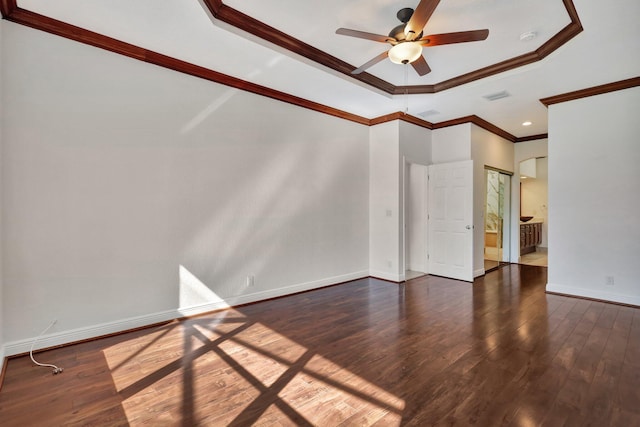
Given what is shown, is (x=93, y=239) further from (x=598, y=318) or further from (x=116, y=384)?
(x=598, y=318)

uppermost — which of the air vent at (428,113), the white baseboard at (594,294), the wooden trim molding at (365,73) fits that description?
the wooden trim molding at (365,73)

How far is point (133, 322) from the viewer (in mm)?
3197

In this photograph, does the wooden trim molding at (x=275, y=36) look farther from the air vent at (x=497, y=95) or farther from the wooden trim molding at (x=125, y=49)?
the air vent at (x=497, y=95)

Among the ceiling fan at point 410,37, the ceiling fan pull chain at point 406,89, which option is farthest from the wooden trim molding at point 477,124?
the ceiling fan at point 410,37

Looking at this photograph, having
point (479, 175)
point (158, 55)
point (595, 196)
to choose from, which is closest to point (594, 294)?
point (595, 196)

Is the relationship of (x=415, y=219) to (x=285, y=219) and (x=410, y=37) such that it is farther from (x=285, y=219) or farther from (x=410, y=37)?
(x=410, y=37)

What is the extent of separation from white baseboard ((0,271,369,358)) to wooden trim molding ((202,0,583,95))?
300 centimetres

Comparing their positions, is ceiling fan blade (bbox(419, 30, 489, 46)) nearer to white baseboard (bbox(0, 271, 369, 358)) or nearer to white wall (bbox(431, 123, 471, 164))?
white wall (bbox(431, 123, 471, 164))

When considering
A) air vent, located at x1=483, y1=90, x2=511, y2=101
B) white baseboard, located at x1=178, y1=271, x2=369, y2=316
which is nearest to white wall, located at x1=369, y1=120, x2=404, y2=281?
white baseboard, located at x1=178, y1=271, x2=369, y2=316

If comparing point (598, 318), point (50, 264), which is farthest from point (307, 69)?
point (598, 318)

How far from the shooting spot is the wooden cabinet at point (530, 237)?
7.79 meters

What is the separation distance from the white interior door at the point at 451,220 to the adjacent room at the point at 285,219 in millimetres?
115

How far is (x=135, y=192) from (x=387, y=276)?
402 cm

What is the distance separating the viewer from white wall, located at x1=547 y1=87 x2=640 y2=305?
4117 millimetres
